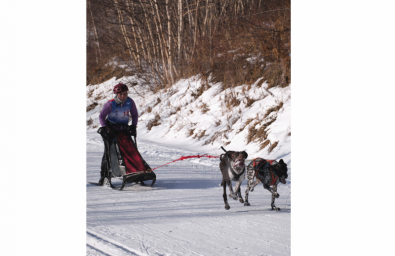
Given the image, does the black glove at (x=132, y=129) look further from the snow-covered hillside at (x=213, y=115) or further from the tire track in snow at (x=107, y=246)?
the tire track in snow at (x=107, y=246)

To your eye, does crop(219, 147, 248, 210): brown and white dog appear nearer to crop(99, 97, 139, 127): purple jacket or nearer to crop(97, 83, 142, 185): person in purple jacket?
crop(97, 83, 142, 185): person in purple jacket

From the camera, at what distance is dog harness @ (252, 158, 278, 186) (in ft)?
6.87

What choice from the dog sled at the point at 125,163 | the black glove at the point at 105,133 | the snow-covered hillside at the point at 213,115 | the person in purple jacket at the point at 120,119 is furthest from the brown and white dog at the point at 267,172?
the black glove at the point at 105,133

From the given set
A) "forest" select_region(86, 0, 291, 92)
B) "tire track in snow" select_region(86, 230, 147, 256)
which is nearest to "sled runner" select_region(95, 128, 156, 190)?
"tire track in snow" select_region(86, 230, 147, 256)

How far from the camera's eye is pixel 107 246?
7.96 ft

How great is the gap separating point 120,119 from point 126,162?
1.56 feet

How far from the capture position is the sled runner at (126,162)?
3.79 metres

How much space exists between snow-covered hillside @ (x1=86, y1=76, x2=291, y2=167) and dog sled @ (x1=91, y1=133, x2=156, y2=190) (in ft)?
2.61

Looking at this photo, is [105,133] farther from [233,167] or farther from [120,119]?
[233,167]
